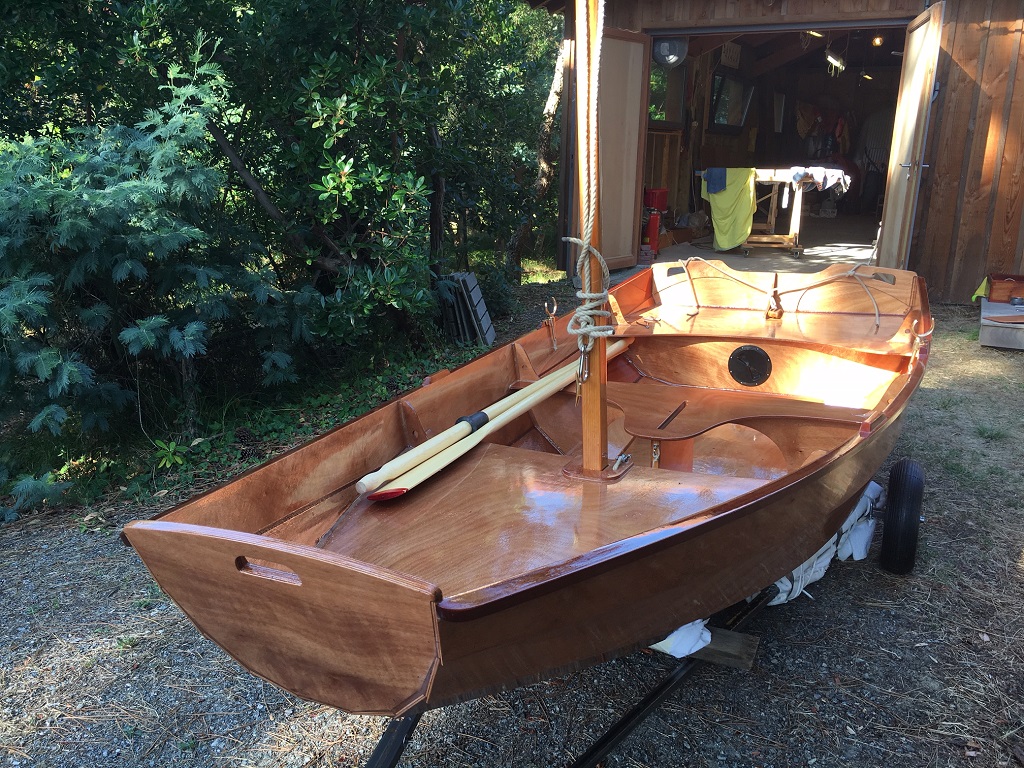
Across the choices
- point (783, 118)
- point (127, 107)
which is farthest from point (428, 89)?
point (783, 118)

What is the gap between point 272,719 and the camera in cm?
226

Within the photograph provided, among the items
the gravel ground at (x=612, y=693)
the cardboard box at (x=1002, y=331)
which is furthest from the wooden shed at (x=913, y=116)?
the gravel ground at (x=612, y=693)

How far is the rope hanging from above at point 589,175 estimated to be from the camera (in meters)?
1.96

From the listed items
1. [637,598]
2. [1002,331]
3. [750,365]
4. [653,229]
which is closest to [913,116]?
[1002,331]

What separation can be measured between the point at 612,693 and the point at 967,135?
663 centimetres

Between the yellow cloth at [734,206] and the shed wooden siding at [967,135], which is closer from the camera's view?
the shed wooden siding at [967,135]

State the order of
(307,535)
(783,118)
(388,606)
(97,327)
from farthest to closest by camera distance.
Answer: (783,118), (97,327), (307,535), (388,606)

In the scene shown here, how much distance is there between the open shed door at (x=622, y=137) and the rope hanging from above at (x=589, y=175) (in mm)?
5432

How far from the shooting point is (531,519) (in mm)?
2188

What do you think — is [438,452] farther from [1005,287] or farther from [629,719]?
[1005,287]

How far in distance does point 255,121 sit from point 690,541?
3.78m

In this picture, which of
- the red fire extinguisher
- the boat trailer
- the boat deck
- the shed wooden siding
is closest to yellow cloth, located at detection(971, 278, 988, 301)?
the shed wooden siding

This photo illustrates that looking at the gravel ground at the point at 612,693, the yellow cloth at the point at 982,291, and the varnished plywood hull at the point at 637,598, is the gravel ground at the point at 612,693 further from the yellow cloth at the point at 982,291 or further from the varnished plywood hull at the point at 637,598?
the yellow cloth at the point at 982,291

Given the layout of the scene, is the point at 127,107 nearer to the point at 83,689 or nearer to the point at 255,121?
the point at 255,121
